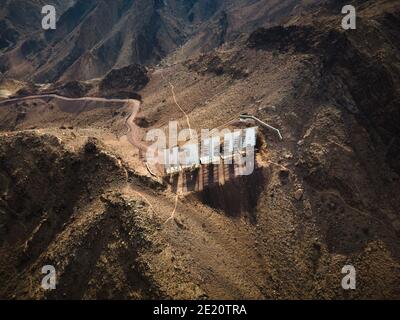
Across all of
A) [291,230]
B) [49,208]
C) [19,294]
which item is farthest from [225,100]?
[19,294]

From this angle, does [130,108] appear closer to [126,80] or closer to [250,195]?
[126,80]

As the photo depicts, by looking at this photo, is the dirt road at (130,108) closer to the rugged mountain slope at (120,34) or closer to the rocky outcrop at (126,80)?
the rocky outcrop at (126,80)

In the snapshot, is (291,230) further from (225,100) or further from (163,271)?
(225,100)

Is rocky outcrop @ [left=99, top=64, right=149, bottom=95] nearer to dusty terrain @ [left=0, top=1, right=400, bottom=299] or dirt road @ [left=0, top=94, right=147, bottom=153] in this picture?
dirt road @ [left=0, top=94, right=147, bottom=153]

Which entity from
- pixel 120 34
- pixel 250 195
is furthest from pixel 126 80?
pixel 120 34

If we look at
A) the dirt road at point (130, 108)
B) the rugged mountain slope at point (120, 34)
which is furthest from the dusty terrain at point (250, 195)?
the rugged mountain slope at point (120, 34)

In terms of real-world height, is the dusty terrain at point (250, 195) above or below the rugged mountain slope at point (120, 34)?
below

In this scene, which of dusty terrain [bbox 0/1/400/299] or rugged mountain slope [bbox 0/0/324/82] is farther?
rugged mountain slope [bbox 0/0/324/82]

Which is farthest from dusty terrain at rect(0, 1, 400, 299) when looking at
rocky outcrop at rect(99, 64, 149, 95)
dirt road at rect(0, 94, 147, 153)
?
rocky outcrop at rect(99, 64, 149, 95)
